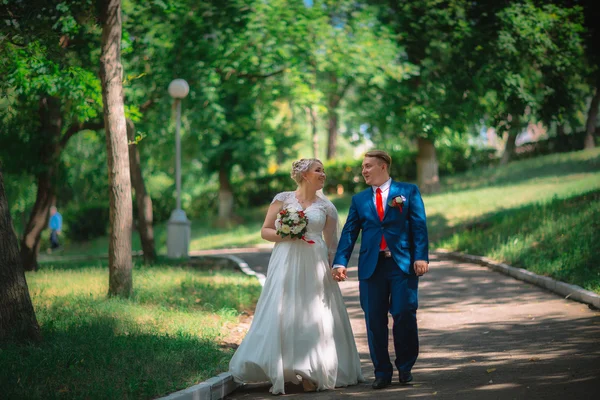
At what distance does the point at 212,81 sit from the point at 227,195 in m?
18.2

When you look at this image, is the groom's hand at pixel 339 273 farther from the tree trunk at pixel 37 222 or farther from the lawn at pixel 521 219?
the tree trunk at pixel 37 222

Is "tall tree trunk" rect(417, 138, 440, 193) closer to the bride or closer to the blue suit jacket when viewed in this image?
the bride

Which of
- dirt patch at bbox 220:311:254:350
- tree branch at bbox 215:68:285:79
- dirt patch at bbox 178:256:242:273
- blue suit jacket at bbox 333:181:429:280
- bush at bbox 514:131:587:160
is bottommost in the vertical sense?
dirt patch at bbox 220:311:254:350

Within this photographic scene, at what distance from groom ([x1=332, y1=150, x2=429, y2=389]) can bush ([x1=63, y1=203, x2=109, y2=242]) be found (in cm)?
3832

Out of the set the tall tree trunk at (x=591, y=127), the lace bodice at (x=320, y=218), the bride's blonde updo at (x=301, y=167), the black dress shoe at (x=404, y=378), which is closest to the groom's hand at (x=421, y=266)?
the black dress shoe at (x=404, y=378)

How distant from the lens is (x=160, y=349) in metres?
7.54

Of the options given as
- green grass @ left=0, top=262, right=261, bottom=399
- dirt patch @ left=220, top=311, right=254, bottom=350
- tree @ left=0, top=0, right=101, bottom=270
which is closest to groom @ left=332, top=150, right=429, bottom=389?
green grass @ left=0, top=262, right=261, bottom=399

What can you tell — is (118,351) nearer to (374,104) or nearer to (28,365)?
(28,365)

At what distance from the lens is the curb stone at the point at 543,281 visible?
1033 centimetres

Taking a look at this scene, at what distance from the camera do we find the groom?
21.9 feet

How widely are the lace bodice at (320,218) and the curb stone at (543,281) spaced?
4.52 metres

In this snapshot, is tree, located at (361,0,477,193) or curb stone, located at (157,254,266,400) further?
tree, located at (361,0,477,193)

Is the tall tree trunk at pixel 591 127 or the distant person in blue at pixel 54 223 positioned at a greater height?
the tall tree trunk at pixel 591 127

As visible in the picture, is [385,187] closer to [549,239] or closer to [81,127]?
[549,239]
